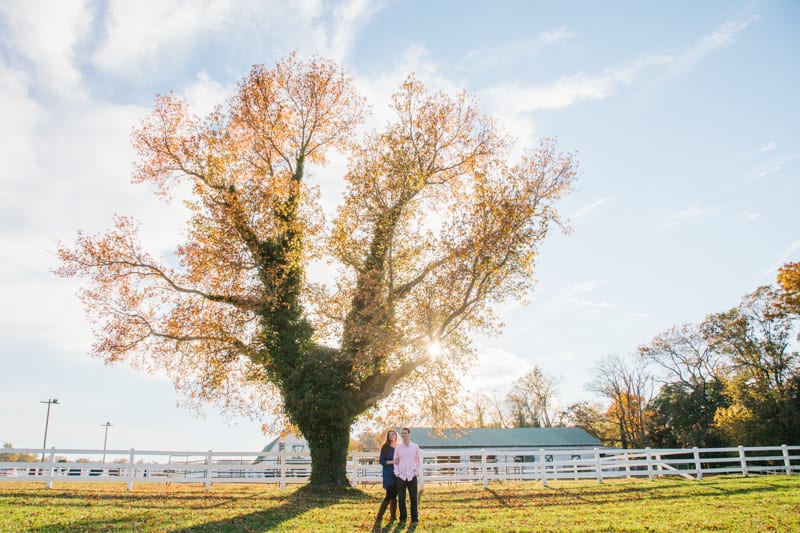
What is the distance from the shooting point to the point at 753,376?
1586 inches

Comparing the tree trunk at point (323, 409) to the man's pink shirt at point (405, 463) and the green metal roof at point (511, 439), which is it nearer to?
the man's pink shirt at point (405, 463)

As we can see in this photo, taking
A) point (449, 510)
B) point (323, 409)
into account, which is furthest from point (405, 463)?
point (323, 409)

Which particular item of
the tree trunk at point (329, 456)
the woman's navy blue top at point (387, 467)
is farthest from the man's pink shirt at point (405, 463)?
the tree trunk at point (329, 456)

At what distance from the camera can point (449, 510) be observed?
1338 cm

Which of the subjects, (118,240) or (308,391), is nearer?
(308,391)

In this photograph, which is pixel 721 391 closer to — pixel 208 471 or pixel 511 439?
pixel 511 439

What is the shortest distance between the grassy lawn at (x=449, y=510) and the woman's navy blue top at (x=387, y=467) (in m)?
0.81

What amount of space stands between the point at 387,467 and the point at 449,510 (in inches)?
158

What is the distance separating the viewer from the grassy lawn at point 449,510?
1030 centimetres

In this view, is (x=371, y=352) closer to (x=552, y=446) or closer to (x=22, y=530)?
(x=22, y=530)

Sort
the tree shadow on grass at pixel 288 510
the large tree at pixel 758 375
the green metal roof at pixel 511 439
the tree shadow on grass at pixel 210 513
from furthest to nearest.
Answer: the green metal roof at pixel 511 439
the large tree at pixel 758 375
the tree shadow on grass at pixel 288 510
the tree shadow on grass at pixel 210 513

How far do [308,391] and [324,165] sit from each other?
1058 cm

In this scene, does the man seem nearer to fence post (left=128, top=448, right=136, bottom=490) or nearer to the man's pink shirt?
the man's pink shirt

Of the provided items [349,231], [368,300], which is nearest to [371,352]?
[368,300]
